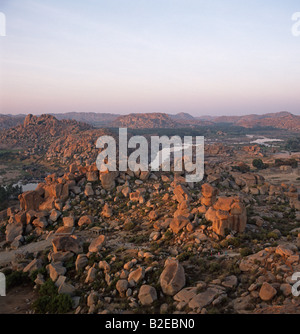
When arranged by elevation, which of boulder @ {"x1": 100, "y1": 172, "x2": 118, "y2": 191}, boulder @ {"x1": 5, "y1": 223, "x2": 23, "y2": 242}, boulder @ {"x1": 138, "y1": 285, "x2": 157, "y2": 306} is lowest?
boulder @ {"x1": 5, "y1": 223, "x2": 23, "y2": 242}

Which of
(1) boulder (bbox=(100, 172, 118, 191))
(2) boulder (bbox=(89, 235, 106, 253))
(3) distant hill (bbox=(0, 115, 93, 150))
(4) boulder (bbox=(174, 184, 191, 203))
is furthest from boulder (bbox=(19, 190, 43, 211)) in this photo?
(3) distant hill (bbox=(0, 115, 93, 150))

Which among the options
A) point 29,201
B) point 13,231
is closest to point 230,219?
point 13,231

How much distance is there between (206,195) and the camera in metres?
16.3

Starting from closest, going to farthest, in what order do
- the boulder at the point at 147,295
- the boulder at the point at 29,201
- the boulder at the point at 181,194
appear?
the boulder at the point at 147,295 < the boulder at the point at 181,194 < the boulder at the point at 29,201

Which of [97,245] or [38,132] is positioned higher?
[38,132]

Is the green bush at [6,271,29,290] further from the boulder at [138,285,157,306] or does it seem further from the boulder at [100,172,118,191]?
the boulder at [100,172,118,191]

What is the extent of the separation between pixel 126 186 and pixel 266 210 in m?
11.1

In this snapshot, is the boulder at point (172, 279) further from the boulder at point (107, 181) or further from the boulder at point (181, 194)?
the boulder at point (107, 181)

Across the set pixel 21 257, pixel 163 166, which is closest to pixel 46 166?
pixel 163 166

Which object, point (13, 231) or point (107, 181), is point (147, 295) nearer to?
point (107, 181)

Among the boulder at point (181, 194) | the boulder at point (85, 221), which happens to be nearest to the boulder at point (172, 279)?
the boulder at point (181, 194)

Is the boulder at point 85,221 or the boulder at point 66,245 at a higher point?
the boulder at point 85,221
